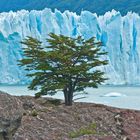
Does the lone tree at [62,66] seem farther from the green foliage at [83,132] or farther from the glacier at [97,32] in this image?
the glacier at [97,32]

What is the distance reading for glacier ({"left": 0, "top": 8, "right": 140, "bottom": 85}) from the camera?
5272cm

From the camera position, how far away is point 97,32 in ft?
178

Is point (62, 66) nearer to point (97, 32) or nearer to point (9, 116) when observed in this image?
point (9, 116)

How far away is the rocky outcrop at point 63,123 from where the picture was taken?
284 inches

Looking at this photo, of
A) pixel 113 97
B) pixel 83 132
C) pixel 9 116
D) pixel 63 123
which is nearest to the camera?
pixel 9 116

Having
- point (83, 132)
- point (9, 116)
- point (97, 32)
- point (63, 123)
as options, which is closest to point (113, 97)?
point (97, 32)

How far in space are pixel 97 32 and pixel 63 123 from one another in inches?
1765

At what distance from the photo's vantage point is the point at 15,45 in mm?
50156

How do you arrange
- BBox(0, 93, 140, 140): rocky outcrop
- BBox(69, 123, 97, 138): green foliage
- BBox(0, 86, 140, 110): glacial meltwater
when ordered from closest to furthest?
BBox(0, 93, 140, 140): rocky outcrop
BBox(69, 123, 97, 138): green foliage
BBox(0, 86, 140, 110): glacial meltwater

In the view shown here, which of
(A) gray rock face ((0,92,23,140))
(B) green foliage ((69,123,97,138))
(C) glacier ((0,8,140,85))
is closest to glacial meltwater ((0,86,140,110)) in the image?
(C) glacier ((0,8,140,85))

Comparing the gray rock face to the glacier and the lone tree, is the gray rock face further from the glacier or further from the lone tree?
the glacier

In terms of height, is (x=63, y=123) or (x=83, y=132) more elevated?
(x=63, y=123)

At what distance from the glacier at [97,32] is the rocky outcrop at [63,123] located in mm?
39626

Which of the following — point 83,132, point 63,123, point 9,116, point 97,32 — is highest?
point 97,32
